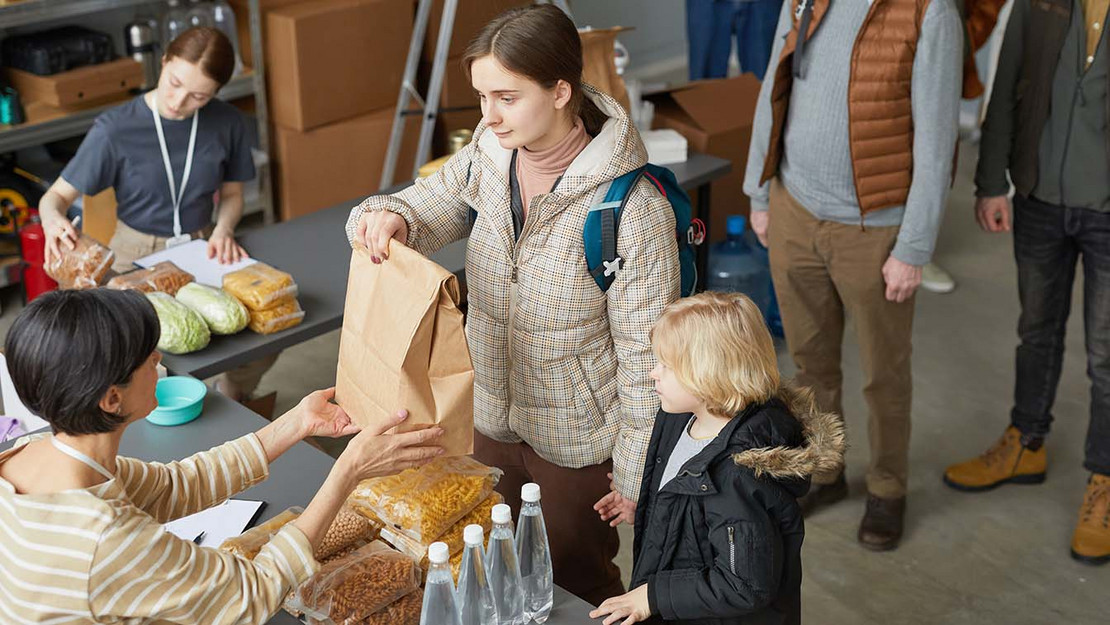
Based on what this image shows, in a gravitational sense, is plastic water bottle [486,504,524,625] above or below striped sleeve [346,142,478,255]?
below

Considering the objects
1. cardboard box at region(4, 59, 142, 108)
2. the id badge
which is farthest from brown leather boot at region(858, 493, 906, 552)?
cardboard box at region(4, 59, 142, 108)

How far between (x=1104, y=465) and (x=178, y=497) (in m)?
2.40

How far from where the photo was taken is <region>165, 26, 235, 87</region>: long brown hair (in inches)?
114

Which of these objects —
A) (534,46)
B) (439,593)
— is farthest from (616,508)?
(534,46)

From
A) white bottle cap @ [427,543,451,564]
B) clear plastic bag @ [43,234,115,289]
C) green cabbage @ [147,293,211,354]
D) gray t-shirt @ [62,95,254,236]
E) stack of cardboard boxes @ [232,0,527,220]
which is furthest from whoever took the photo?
stack of cardboard boxes @ [232,0,527,220]

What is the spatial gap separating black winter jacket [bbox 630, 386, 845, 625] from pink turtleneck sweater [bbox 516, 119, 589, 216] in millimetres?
507

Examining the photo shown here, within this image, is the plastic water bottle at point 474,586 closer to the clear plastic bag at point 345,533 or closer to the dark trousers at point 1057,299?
the clear plastic bag at point 345,533

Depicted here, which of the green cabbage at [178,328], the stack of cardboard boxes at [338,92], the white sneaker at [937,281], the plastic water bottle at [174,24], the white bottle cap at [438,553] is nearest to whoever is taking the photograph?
the white bottle cap at [438,553]

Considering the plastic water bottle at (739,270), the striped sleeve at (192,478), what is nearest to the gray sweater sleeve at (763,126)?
the plastic water bottle at (739,270)

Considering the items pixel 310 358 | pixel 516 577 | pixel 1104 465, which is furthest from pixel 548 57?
pixel 310 358

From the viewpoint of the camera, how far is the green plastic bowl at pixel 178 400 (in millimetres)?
2195

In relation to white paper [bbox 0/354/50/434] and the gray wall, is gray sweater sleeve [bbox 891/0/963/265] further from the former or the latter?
the gray wall

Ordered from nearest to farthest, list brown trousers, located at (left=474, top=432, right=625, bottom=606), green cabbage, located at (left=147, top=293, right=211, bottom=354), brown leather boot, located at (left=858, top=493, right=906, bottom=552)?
brown trousers, located at (left=474, top=432, right=625, bottom=606)
green cabbage, located at (left=147, top=293, right=211, bottom=354)
brown leather boot, located at (left=858, top=493, right=906, bottom=552)

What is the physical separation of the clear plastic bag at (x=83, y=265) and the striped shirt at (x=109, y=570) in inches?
49.5
